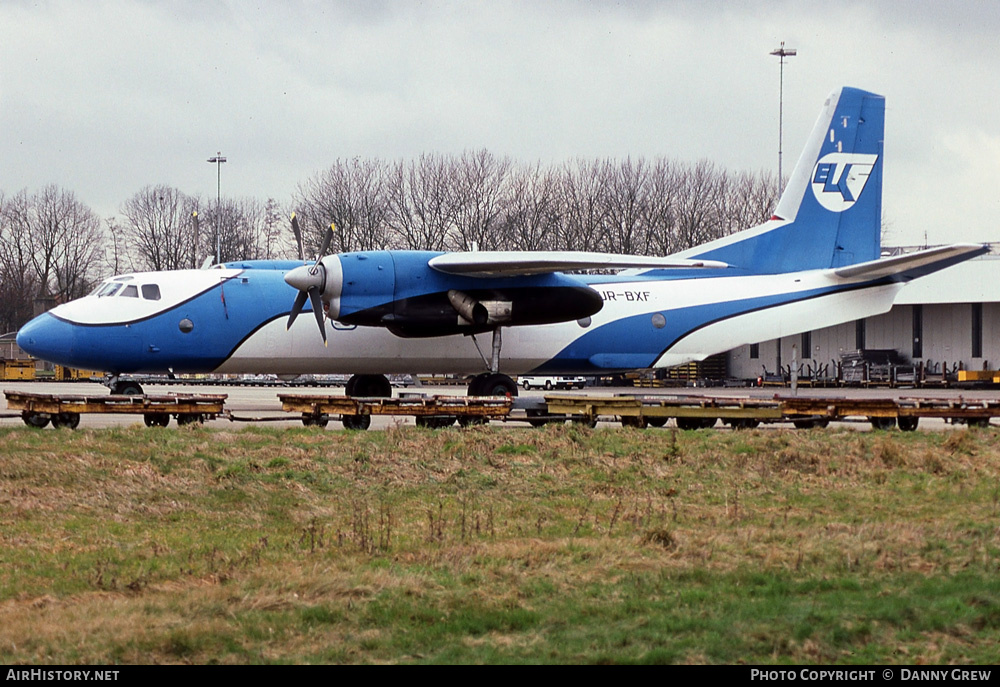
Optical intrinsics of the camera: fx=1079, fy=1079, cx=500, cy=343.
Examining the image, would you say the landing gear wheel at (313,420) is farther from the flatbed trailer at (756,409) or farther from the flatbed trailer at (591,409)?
the flatbed trailer at (756,409)

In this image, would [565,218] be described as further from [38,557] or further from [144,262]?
[38,557]

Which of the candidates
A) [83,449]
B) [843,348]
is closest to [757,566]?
[83,449]

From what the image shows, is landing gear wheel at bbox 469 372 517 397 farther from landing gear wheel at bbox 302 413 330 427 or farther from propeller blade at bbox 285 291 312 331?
landing gear wheel at bbox 302 413 330 427

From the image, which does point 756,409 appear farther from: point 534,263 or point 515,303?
point 515,303

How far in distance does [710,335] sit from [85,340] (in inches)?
644

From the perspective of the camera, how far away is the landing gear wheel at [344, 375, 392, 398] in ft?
97.0

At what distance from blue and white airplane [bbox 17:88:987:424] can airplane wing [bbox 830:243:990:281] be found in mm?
58

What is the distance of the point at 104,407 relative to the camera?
70.6 ft

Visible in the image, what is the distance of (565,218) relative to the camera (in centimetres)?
7312

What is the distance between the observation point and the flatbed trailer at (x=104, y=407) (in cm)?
2136

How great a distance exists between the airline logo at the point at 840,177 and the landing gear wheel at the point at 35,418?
21.6m

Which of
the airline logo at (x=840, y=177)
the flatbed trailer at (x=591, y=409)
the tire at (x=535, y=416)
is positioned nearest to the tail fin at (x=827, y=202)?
the airline logo at (x=840, y=177)

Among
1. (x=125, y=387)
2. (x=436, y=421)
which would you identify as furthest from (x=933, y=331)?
(x=125, y=387)

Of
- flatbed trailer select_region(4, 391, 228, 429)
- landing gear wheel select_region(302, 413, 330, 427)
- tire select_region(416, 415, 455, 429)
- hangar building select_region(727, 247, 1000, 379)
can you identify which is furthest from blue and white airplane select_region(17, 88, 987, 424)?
A: hangar building select_region(727, 247, 1000, 379)
